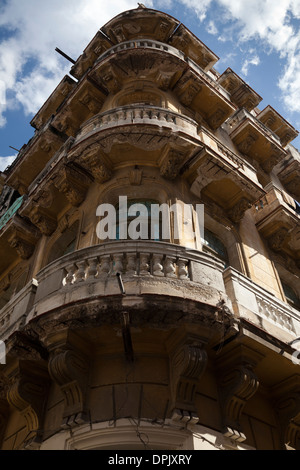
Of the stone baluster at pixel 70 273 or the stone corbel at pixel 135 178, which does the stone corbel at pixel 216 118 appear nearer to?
the stone corbel at pixel 135 178

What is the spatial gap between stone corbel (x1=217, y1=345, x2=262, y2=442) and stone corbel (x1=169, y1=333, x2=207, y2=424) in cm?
71

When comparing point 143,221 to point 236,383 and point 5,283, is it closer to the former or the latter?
point 236,383

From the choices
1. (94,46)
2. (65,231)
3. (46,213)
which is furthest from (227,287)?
(94,46)

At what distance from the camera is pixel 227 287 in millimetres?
7230

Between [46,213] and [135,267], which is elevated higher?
[46,213]

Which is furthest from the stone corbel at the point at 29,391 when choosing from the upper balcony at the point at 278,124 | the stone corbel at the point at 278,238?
the upper balcony at the point at 278,124

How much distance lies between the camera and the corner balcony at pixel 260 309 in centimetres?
699

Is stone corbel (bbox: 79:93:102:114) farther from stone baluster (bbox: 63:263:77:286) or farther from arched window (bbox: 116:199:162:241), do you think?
stone baluster (bbox: 63:263:77:286)

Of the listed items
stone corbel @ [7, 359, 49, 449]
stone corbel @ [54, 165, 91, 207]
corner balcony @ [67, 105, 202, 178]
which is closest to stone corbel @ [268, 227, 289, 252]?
corner balcony @ [67, 105, 202, 178]

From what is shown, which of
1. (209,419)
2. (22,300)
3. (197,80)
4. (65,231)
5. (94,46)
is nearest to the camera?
(209,419)

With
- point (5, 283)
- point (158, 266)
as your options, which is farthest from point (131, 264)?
point (5, 283)

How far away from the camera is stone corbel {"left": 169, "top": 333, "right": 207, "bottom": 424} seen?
596cm

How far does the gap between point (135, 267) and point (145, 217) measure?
9.29 ft
